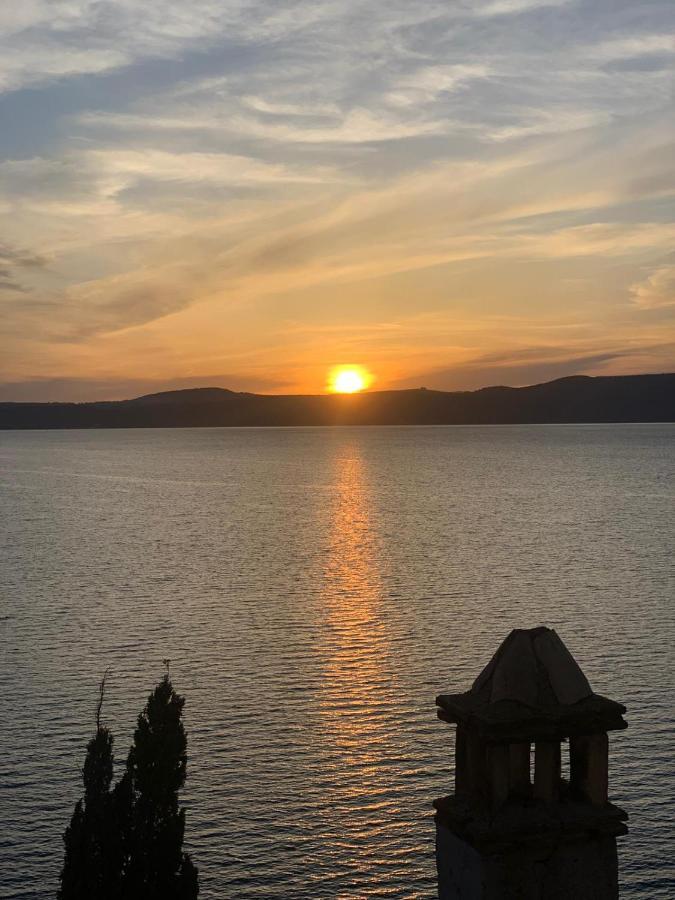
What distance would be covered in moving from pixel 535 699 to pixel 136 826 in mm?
26338

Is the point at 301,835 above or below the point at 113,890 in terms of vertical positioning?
below

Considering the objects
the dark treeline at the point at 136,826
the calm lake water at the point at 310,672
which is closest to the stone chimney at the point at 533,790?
the dark treeline at the point at 136,826

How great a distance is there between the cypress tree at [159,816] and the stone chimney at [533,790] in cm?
2389

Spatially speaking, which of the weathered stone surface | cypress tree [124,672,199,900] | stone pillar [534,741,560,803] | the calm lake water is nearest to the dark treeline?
cypress tree [124,672,199,900]

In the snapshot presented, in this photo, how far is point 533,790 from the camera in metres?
7.67

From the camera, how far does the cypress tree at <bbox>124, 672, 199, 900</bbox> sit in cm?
3058

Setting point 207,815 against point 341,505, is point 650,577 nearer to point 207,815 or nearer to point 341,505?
point 207,815

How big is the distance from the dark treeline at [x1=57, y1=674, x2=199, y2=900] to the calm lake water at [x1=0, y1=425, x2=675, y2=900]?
8.28m

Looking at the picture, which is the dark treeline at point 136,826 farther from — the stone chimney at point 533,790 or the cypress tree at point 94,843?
the stone chimney at point 533,790

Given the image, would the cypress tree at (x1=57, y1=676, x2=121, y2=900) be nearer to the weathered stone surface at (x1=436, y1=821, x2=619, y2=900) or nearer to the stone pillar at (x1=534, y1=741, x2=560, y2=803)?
the weathered stone surface at (x1=436, y1=821, x2=619, y2=900)

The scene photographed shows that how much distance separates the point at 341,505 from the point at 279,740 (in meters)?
143

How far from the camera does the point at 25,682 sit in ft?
207

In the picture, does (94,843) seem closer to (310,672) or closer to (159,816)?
(159,816)

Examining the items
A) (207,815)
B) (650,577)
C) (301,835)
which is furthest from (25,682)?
(650,577)
